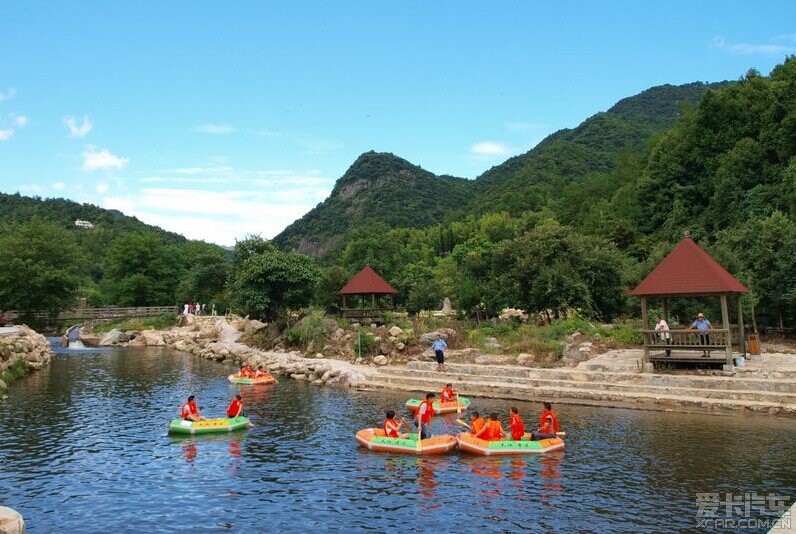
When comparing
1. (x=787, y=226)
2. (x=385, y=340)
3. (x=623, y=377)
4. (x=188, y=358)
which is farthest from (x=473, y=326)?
(x=188, y=358)

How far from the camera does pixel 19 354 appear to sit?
3300 centimetres

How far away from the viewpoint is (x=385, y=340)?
1300 inches

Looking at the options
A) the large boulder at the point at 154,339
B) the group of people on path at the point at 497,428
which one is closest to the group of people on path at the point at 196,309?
the large boulder at the point at 154,339

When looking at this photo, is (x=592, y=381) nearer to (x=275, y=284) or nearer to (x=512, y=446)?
(x=512, y=446)

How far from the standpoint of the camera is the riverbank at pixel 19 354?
97.0 feet

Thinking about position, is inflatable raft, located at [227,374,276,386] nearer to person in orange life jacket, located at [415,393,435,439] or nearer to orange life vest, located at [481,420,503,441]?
person in orange life jacket, located at [415,393,435,439]

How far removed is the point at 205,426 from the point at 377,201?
115 m

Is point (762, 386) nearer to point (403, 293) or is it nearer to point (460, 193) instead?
point (403, 293)

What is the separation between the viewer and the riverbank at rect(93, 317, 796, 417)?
19.5 meters

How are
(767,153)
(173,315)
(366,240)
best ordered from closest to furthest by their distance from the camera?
1. (767,153)
2. (366,240)
3. (173,315)

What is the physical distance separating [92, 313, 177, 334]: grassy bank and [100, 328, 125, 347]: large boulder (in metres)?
4.70

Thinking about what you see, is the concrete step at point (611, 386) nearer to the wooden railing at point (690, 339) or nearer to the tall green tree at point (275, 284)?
the wooden railing at point (690, 339)

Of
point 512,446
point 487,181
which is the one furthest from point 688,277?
point 487,181

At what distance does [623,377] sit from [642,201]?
4190cm
